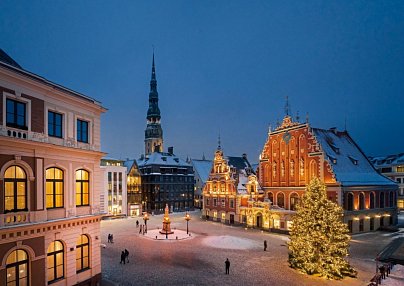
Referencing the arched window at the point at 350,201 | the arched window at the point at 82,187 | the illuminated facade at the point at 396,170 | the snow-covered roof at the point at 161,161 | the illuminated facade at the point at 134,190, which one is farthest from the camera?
the snow-covered roof at the point at 161,161

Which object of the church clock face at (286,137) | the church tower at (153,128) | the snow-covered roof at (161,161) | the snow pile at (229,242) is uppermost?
the church tower at (153,128)

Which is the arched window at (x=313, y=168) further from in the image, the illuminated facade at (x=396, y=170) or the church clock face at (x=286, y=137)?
the illuminated facade at (x=396, y=170)

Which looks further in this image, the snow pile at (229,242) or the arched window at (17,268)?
the snow pile at (229,242)

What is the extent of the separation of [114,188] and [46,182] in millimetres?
51975

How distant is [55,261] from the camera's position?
1852cm

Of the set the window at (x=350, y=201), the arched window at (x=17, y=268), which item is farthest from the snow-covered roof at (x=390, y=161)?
the arched window at (x=17, y=268)

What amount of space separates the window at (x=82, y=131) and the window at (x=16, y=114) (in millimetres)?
4295

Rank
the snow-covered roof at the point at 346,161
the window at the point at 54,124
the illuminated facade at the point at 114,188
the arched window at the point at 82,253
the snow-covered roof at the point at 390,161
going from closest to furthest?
the window at the point at 54,124 < the arched window at the point at 82,253 < the snow-covered roof at the point at 346,161 < the illuminated facade at the point at 114,188 < the snow-covered roof at the point at 390,161

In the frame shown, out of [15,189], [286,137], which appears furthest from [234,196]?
[15,189]

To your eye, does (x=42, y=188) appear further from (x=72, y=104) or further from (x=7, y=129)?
(x=72, y=104)

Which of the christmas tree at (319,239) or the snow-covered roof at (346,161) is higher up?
the snow-covered roof at (346,161)

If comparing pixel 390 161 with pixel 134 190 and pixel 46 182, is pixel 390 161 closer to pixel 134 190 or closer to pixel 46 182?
pixel 134 190

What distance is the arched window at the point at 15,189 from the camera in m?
15.9

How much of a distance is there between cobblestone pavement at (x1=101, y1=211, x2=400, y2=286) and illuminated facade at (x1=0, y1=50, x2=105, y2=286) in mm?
7189
